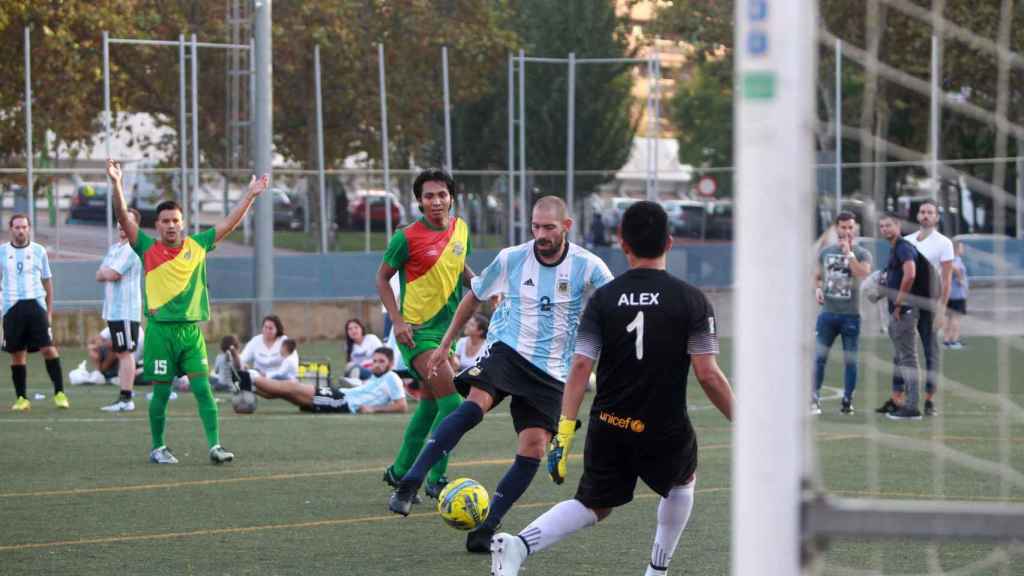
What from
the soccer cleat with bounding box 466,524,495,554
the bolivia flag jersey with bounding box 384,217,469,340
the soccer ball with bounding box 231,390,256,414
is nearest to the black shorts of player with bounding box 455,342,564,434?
the soccer cleat with bounding box 466,524,495,554

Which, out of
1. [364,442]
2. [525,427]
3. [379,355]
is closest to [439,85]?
[379,355]

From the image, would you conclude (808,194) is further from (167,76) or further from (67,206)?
(167,76)

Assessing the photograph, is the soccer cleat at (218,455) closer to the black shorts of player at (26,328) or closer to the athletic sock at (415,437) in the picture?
the athletic sock at (415,437)

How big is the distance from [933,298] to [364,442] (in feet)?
19.4

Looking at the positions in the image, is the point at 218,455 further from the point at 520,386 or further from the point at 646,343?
the point at 646,343

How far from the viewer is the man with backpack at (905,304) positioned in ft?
47.8

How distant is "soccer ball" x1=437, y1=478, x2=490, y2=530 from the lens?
25.2 feet

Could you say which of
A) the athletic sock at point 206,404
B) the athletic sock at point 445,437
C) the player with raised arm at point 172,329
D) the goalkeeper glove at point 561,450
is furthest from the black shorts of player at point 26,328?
the goalkeeper glove at point 561,450

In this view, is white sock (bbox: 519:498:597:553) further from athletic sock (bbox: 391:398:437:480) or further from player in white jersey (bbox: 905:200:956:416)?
player in white jersey (bbox: 905:200:956:416)

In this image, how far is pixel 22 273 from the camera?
1603 cm

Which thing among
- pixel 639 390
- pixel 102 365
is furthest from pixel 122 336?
pixel 639 390

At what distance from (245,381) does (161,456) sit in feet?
14.3

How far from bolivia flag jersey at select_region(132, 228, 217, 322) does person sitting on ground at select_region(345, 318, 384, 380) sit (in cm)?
598

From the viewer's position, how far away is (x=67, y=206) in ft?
89.6
